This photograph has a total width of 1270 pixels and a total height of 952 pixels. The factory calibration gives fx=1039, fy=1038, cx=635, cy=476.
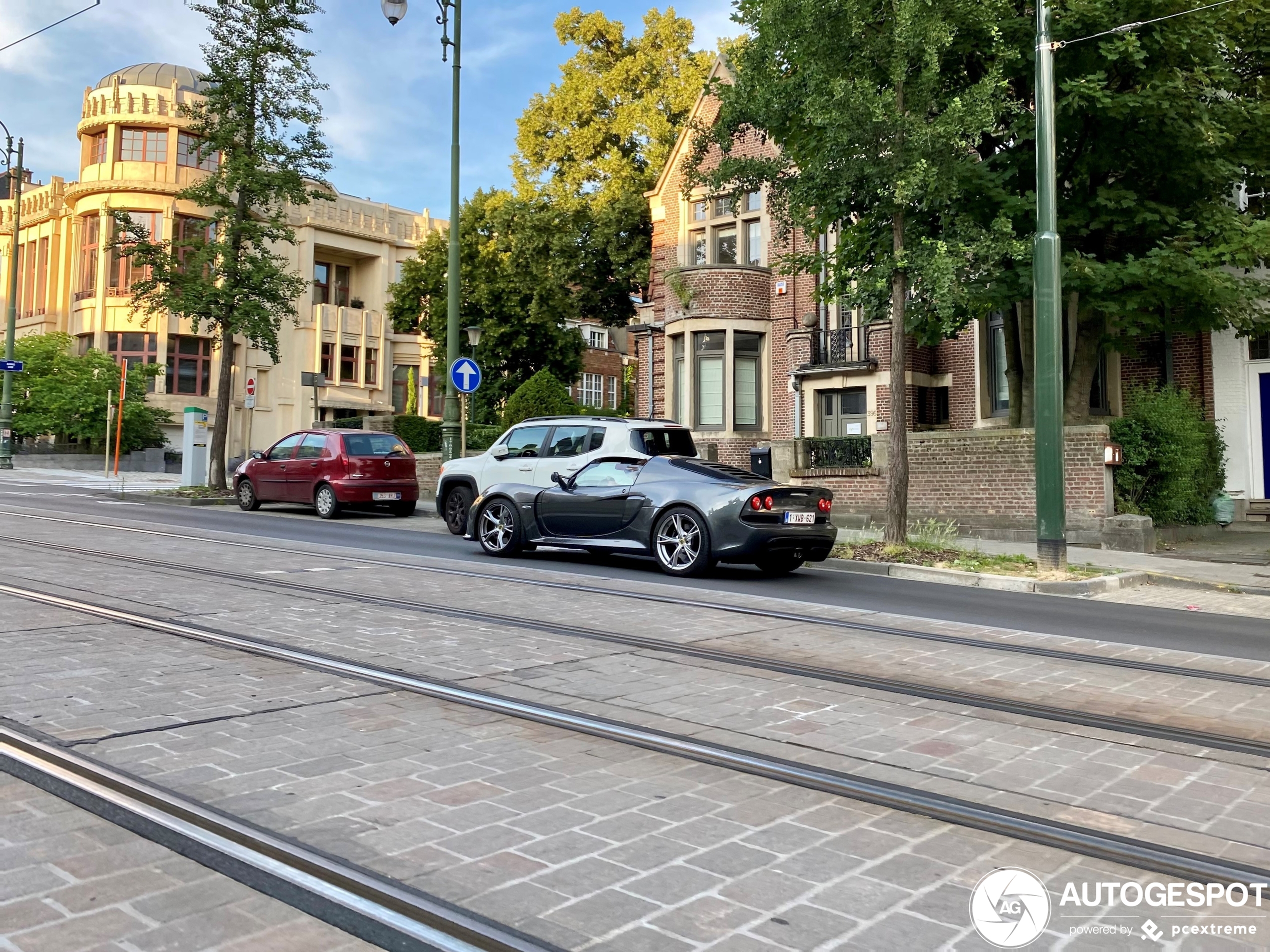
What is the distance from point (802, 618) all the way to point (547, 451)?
666 centimetres

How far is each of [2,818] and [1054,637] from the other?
6.83 m

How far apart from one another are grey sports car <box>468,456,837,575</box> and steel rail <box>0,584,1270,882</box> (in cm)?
551

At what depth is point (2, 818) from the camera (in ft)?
11.3

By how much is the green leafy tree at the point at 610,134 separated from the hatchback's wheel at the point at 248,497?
14490mm

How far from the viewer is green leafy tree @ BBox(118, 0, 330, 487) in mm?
24516

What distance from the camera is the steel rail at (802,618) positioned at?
6.55 metres

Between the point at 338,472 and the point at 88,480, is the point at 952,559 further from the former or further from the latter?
the point at 88,480

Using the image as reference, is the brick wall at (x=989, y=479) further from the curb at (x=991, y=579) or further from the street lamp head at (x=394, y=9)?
the street lamp head at (x=394, y=9)

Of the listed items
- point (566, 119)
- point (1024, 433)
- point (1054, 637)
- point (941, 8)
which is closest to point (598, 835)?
point (1054, 637)

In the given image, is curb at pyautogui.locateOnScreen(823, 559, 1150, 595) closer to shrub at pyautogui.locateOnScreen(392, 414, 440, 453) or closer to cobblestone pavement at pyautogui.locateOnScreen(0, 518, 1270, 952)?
cobblestone pavement at pyautogui.locateOnScreen(0, 518, 1270, 952)

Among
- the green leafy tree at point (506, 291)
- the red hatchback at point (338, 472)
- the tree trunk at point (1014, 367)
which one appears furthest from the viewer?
the green leafy tree at point (506, 291)

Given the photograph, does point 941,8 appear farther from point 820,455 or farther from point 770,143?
point 770,143

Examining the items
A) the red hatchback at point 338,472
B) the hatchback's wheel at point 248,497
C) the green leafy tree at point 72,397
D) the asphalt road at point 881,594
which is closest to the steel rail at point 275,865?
the asphalt road at point 881,594

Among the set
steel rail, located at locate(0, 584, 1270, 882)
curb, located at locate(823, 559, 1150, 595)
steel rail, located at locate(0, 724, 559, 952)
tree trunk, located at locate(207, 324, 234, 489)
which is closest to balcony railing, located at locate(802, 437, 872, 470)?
curb, located at locate(823, 559, 1150, 595)
